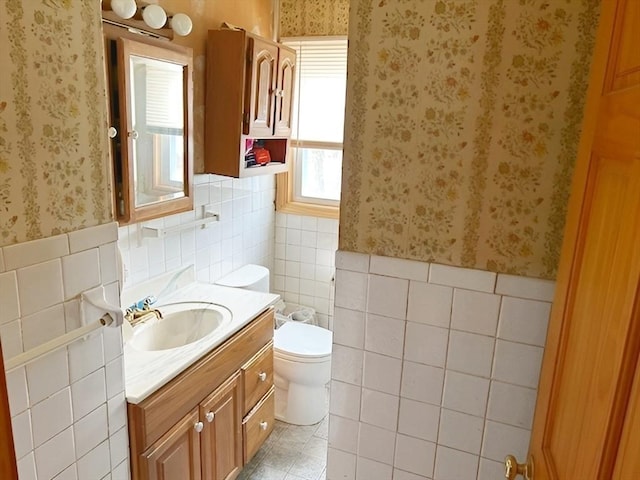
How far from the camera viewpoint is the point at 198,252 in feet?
8.01

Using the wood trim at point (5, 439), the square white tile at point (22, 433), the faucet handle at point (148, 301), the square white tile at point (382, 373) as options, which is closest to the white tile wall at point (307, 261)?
the faucet handle at point (148, 301)

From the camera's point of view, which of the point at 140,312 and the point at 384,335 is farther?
the point at 140,312

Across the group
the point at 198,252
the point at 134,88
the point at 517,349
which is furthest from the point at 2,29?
the point at 198,252

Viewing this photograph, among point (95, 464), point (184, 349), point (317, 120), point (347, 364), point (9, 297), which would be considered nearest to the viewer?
point (9, 297)

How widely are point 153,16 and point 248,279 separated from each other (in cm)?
142

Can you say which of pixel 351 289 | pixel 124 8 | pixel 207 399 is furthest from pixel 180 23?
pixel 207 399

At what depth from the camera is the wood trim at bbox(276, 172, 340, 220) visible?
310cm

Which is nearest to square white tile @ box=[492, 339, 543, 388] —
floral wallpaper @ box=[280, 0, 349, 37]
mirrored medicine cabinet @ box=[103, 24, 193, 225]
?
mirrored medicine cabinet @ box=[103, 24, 193, 225]

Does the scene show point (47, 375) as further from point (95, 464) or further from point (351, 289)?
point (351, 289)

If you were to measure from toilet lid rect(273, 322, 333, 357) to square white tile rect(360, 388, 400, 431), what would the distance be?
119 centimetres

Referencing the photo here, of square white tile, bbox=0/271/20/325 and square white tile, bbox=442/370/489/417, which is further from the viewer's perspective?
square white tile, bbox=442/370/489/417

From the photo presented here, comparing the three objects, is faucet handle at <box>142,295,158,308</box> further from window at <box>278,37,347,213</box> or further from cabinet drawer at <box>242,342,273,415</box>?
window at <box>278,37,347,213</box>

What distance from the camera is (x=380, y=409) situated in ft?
4.14

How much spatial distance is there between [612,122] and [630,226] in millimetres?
181
